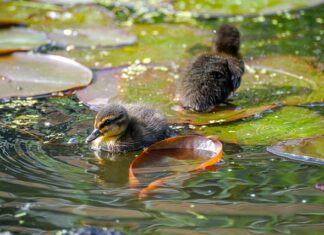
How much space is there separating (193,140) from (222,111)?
2.77 feet

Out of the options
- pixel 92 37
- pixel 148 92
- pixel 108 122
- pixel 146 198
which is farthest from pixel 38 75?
pixel 146 198

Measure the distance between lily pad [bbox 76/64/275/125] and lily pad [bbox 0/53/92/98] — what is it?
0.14 metres

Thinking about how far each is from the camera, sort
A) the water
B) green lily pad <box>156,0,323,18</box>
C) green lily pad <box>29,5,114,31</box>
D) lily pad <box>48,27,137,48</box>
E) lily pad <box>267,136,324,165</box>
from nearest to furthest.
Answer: the water → lily pad <box>267,136,324,165</box> → lily pad <box>48,27,137,48</box> → green lily pad <box>29,5,114,31</box> → green lily pad <box>156,0,323,18</box>

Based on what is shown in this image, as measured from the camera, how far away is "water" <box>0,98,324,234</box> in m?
4.10

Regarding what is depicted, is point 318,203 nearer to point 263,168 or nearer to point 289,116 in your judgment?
→ point 263,168

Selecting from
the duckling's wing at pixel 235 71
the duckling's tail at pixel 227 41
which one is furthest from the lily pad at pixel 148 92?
the duckling's tail at pixel 227 41

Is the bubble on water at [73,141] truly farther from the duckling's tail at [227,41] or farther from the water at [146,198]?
the duckling's tail at [227,41]

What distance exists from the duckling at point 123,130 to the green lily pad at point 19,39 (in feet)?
6.49

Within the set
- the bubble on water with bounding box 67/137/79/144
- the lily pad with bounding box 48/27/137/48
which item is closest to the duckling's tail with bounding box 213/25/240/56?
the lily pad with bounding box 48/27/137/48

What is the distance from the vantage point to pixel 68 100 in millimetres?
6262

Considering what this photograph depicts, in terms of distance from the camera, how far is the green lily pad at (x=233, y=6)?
28.1 ft

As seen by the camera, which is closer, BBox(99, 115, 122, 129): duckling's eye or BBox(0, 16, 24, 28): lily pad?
BBox(99, 115, 122, 129): duckling's eye

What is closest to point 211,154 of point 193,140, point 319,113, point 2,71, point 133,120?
point 193,140

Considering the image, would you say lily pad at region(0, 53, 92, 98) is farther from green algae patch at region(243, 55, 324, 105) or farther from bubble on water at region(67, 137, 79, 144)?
green algae patch at region(243, 55, 324, 105)
